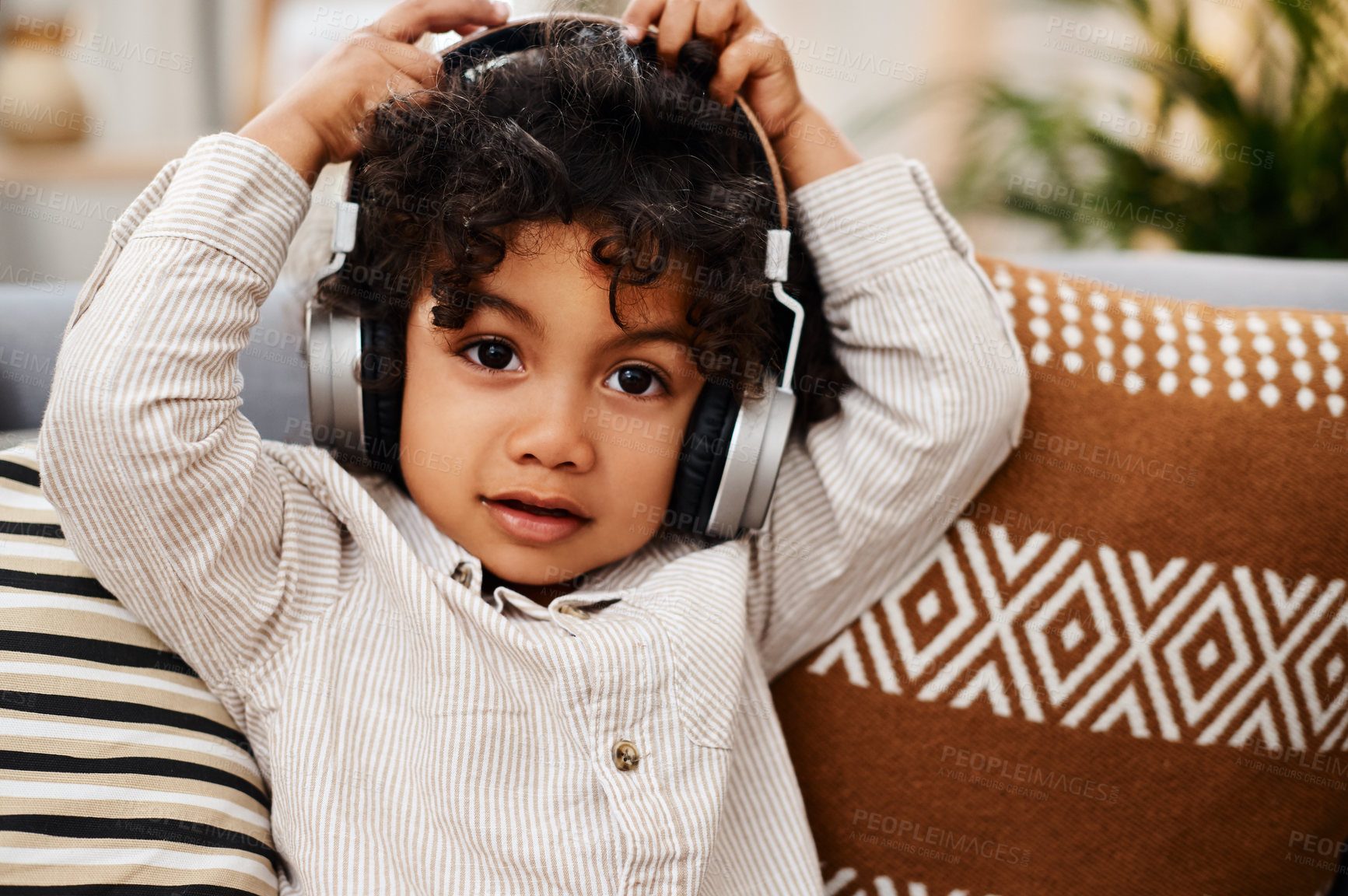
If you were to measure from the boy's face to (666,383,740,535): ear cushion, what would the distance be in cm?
1

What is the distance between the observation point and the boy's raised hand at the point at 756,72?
80 cm

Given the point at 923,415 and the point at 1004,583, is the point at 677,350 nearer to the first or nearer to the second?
the point at 923,415

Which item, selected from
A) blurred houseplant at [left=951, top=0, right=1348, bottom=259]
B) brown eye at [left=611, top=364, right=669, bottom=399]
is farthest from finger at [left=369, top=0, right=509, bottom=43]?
blurred houseplant at [left=951, top=0, right=1348, bottom=259]

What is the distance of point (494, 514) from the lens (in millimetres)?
770

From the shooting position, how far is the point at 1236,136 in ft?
5.48

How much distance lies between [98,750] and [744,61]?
0.71m

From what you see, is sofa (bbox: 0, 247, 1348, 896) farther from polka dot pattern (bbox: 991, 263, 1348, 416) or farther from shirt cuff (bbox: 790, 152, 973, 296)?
shirt cuff (bbox: 790, 152, 973, 296)

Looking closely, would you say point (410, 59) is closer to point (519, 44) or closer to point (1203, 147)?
point (519, 44)

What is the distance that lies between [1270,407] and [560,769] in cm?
67

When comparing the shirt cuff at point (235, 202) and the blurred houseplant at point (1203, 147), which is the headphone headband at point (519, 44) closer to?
the shirt cuff at point (235, 202)

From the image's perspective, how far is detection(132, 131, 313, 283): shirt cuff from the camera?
0.70 m

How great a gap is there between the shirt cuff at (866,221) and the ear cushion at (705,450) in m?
0.16

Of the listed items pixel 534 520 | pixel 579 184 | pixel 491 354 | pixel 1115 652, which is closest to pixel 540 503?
pixel 534 520

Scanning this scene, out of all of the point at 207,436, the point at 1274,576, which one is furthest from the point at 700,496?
the point at 1274,576
